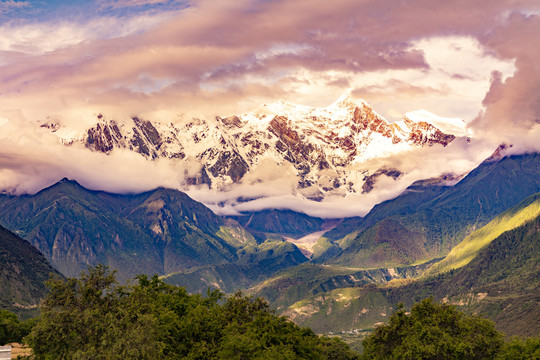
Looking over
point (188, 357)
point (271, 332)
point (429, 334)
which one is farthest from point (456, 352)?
point (188, 357)

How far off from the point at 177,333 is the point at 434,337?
6609 centimetres

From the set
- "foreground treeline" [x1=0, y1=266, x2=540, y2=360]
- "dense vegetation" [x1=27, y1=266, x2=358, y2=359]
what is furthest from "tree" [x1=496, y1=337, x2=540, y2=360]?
"dense vegetation" [x1=27, y1=266, x2=358, y2=359]

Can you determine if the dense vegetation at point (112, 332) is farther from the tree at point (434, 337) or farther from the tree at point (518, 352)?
the tree at point (518, 352)

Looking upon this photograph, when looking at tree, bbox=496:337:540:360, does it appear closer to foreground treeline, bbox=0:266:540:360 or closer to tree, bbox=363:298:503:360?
foreground treeline, bbox=0:266:540:360

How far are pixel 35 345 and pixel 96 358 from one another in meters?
16.3

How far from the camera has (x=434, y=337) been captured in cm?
17962

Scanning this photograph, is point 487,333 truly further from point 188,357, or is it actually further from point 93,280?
point 93,280

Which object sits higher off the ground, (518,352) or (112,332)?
(112,332)

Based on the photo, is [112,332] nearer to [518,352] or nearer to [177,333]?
[177,333]

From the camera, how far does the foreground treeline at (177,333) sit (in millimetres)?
145000

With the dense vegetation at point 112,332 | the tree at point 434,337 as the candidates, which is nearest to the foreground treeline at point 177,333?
the tree at point 434,337

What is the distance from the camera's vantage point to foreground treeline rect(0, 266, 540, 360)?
476 ft

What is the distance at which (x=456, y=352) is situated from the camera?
584ft

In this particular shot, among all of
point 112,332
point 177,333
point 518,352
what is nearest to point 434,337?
point 518,352
